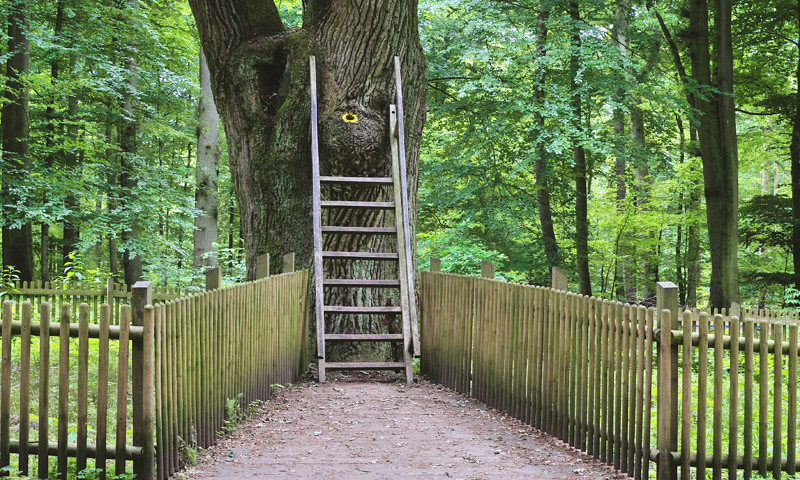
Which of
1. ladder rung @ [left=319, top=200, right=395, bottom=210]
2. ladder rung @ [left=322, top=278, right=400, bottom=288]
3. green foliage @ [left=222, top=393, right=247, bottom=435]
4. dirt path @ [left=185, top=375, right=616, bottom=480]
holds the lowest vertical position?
dirt path @ [left=185, top=375, right=616, bottom=480]

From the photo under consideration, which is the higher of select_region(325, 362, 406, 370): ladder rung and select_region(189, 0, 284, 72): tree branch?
select_region(189, 0, 284, 72): tree branch

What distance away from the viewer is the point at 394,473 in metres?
4.63

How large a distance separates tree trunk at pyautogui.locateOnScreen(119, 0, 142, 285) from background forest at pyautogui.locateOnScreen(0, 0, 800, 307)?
0.22ft

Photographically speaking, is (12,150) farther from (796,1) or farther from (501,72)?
(796,1)

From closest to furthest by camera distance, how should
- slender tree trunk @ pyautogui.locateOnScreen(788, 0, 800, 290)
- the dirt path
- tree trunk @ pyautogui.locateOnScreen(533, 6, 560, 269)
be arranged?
the dirt path
tree trunk @ pyautogui.locateOnScreen(533, 6, 560, 269)
slender tree trunk @ pyautogui.locateOnScreen(788, 0, 800, 290)

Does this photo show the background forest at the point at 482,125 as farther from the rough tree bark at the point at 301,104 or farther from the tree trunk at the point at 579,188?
the rough tree bark at the point at 301,104

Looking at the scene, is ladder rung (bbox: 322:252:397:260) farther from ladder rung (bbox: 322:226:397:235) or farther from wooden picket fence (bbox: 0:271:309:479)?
wooden picket fence (bbox: 0:271:309:479)

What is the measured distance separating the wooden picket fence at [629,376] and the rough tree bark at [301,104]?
105 inches

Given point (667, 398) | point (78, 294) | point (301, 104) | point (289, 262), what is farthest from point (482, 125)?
point (667, 398)

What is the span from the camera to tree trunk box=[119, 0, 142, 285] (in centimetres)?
1859

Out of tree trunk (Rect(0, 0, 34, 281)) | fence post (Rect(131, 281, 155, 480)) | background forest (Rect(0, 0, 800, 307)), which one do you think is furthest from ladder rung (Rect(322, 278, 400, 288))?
tree trunk (Rect(0, 0, 34, 281))

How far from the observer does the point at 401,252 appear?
840 cm

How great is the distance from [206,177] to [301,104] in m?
9.60

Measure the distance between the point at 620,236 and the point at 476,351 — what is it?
14417 mm
